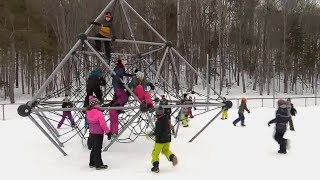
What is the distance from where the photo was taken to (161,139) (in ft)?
21.3

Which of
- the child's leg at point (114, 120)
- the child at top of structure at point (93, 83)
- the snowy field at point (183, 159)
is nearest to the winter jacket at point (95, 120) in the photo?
the snowy field at point (183, 159)

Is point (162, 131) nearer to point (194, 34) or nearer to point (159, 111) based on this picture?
point (159, 111)

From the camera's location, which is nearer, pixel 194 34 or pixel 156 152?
pixel 156 152

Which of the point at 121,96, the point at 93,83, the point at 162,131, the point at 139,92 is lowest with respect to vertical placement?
the point at 162,131

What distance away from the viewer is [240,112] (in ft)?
44.9

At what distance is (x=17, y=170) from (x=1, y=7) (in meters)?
22.9

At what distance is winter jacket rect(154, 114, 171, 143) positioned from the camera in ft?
21.4

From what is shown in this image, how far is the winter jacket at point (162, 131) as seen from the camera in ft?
21.4

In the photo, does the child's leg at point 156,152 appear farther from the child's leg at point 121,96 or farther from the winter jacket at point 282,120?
the winter jacket at point 282,120

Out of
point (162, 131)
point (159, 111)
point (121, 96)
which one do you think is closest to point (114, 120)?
point (121, 96)

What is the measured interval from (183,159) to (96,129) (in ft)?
6.44

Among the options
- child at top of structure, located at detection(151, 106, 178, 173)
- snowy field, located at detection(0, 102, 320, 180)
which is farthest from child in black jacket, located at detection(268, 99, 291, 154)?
child at top of structure, located at detection(151, 106, 178, 173)

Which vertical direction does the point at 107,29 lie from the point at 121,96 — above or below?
above

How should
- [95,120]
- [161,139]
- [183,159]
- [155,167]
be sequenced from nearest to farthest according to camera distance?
1. [155,167]
2. [161,139]
3. [95,120]
4. [183,159]
